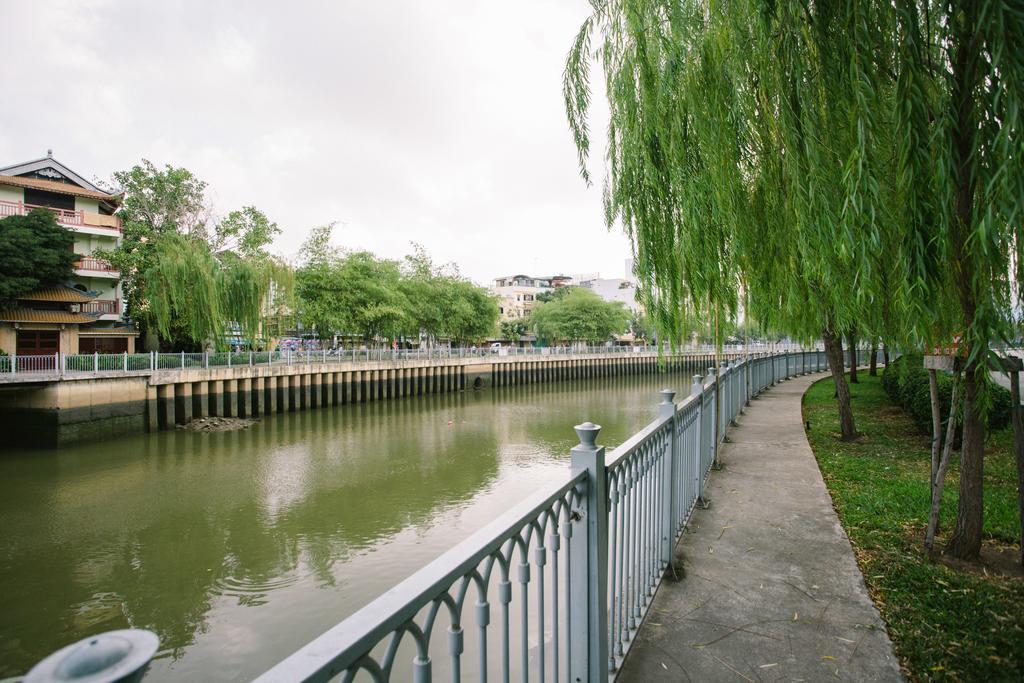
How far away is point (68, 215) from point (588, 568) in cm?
3343

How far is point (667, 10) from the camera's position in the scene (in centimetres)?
355

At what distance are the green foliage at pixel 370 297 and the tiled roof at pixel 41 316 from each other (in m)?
9.55

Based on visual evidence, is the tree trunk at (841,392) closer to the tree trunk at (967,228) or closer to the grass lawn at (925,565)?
the grass lawn at (925,565)

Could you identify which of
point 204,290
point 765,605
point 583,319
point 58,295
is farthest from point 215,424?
point 583,319

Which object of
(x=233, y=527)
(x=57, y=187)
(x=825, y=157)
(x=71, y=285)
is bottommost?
(x=233, y=527)

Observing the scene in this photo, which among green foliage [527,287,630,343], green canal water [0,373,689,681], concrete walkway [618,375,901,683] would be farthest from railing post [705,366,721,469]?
green foliage [527,287,630,343]

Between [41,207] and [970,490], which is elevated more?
[41,207]

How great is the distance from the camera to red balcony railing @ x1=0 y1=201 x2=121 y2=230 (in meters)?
25.3

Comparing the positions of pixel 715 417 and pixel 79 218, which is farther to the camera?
pixel 79 218

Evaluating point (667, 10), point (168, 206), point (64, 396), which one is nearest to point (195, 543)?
point (667, 10)

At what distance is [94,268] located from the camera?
26984 millimetres

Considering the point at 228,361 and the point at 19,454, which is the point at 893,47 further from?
the point at 228,361

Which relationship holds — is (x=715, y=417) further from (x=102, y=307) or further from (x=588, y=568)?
(x=102, y=307)

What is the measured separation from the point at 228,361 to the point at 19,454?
711cm
